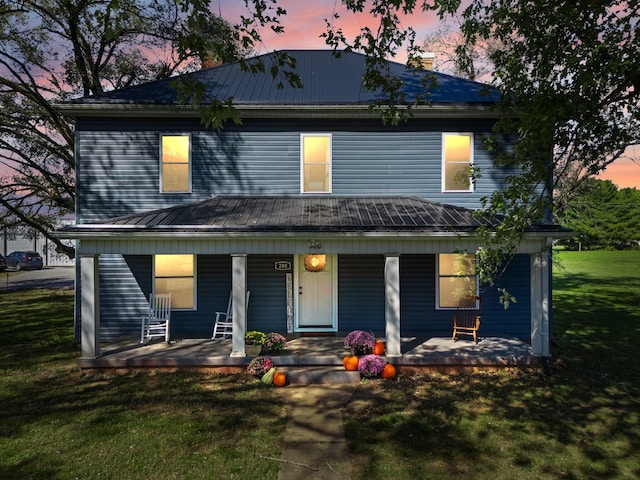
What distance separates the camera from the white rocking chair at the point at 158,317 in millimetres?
9969

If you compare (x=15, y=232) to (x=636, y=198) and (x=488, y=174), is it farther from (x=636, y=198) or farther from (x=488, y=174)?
(x=636, y=198)

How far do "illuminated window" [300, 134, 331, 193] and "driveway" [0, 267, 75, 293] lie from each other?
788 inches

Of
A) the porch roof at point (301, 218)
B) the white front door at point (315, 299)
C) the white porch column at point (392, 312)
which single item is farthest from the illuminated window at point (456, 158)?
the white front door at point (315, 299)

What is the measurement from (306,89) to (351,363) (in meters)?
7.39

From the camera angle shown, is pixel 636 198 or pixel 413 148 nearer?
pixel 413 148

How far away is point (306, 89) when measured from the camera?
11.4m

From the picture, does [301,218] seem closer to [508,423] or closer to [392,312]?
[392,312]

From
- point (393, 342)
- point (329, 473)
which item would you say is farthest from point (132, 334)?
point (329, 473)

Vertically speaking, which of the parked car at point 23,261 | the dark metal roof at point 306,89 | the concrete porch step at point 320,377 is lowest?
the concrete porch step at point 320,377

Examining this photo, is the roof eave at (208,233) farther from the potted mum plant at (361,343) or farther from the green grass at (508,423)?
the green grass at (508,423)

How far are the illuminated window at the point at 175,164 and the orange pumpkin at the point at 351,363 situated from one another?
19.6 ft

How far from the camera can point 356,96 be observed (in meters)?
11.0

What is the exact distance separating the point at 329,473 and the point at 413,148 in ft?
27.0

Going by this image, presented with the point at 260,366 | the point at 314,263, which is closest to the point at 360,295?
the point at 314,263
